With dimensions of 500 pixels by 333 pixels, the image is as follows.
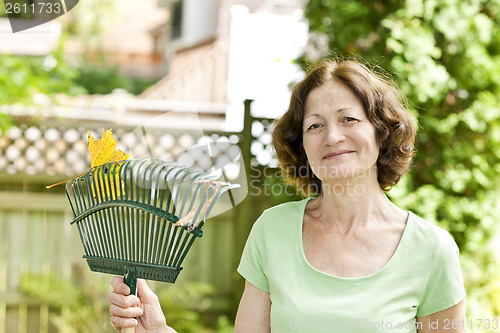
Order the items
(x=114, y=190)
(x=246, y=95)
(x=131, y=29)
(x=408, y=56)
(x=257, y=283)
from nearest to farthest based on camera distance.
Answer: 1. (x=114, y=190)
2. (x=257, y=283)
3. (x=408, y=56)
4. (x=246, y=95)
5. (x=131, y=29)

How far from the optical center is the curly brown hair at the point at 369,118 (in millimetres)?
1327

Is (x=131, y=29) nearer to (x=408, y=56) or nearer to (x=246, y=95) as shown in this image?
(x=246, y=95)

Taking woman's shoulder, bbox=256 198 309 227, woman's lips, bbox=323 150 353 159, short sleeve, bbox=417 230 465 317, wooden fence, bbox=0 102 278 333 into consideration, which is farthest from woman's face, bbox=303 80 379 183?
wooden fence, bbox=0 102 278 333

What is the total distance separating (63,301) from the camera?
3785mm

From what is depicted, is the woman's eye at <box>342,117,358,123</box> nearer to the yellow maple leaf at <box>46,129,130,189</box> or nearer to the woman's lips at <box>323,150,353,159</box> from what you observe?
the woman's lips at <box>323,150,353,159</box>

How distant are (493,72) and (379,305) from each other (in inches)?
85.7

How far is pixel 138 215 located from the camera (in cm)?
118

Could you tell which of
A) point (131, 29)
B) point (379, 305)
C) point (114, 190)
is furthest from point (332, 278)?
point (131, 29)

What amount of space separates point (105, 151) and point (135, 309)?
35 cm

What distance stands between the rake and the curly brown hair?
0.37 m

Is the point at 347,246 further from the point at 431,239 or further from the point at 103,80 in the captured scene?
the point at 103,80

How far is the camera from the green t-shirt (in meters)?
1.23

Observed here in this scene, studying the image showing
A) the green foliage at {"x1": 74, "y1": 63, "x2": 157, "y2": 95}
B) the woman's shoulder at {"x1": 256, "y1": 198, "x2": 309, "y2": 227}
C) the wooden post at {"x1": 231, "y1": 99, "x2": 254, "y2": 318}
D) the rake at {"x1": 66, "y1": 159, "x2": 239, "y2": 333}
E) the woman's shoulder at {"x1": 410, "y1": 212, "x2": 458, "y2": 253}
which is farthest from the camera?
the green foliage at {"x1": 74, "y1": 63, "x2": 157, "y2": 95}

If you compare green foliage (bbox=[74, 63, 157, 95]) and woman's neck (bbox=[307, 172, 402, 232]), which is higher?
green foliage (bbox=[74, 63, 157, 95])
